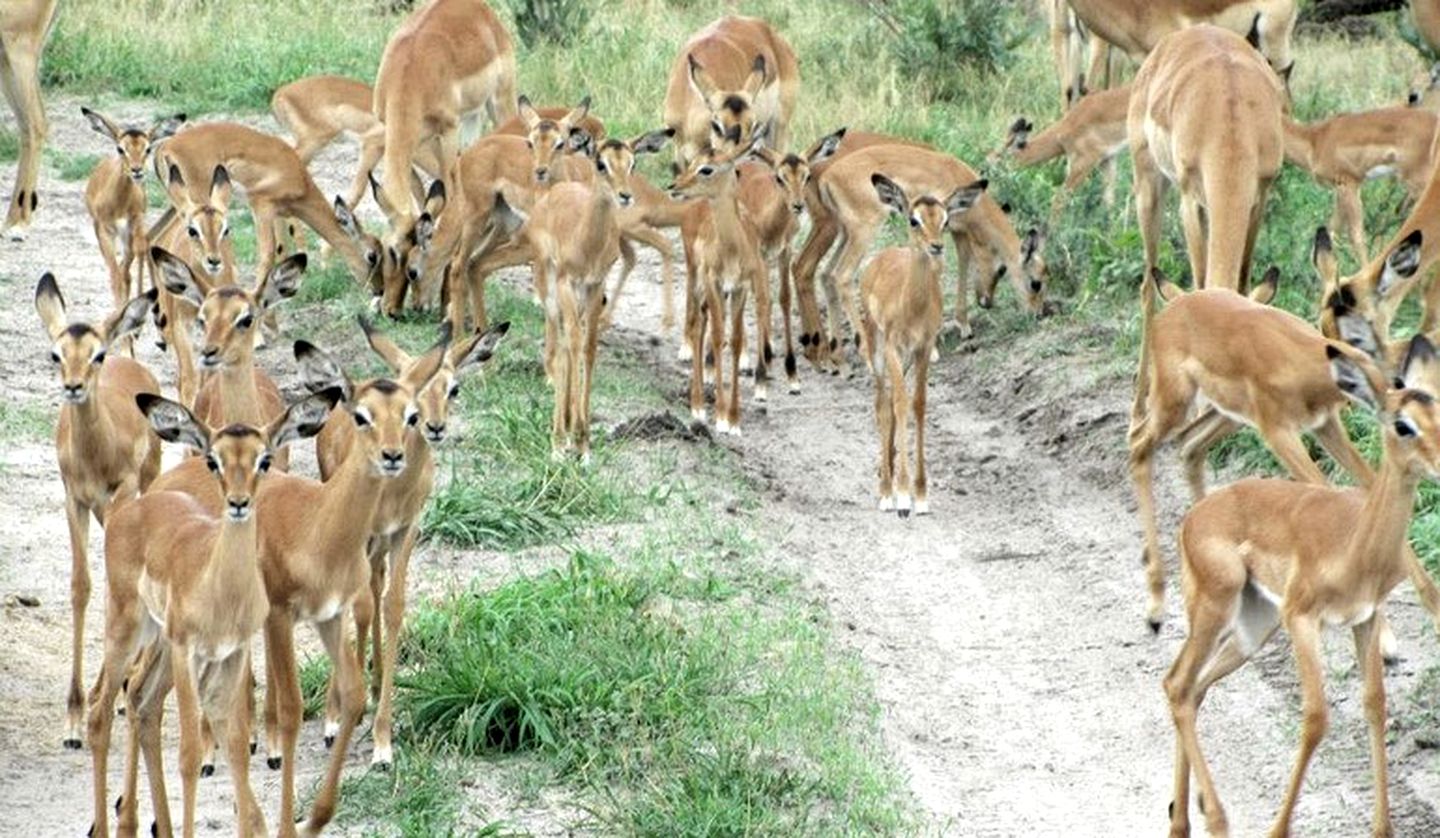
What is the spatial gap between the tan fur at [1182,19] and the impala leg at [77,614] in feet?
23.9

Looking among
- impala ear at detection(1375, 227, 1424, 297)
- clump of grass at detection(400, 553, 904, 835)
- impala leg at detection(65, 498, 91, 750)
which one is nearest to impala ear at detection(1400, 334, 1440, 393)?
clump of grass at detection(400, 553, 904, 835)

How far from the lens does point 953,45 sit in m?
17.2

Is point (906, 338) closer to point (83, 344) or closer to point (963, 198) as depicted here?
point (963, 198)

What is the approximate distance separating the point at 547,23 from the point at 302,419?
11.7m

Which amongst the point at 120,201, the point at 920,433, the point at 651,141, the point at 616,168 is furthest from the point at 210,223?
the point at 920,433

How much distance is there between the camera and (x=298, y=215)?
12.6 meters

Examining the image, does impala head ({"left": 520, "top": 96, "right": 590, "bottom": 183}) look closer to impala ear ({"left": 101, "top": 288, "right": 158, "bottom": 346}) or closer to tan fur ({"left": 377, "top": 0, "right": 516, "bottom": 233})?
tan fur ({"left": 377, "top": 0, "right": 516, "bottom": 233})

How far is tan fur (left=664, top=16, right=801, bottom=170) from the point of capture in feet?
42.6

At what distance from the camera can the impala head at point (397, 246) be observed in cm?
1230

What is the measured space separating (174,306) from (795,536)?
2.83 meters

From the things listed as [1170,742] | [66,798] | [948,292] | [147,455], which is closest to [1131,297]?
[948,292]

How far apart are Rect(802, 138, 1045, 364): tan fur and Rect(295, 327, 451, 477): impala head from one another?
17.4 feet

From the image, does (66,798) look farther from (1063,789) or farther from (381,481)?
(1063,789)

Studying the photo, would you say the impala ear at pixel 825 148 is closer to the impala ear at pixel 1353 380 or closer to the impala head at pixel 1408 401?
the impala head at pixel 1408 401
